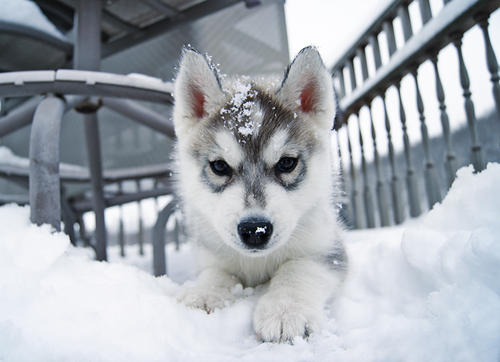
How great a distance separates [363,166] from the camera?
3.84m

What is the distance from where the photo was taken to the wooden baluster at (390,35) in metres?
3.21

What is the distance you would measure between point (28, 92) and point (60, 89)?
0.15 metres

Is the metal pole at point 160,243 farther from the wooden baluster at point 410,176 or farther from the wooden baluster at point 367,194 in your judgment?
the wooden baluster at point 367,194

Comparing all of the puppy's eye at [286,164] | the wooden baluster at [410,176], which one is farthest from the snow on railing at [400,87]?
the puppy's eye at [286,164]

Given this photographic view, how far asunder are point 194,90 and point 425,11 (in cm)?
246

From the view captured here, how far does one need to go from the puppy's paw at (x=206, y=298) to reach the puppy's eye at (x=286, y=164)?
0.65m

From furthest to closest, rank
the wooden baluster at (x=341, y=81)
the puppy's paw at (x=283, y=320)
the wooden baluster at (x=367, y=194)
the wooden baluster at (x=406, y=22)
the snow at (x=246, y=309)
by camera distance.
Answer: the wooden baluster at (x=341, y=81) < the wooden baluster at (x=367, y=194) < the wooden baluster at (x=406, y=22) < the puppy's paw at (x=283, y=320) < the snow at (x=246, y=309)

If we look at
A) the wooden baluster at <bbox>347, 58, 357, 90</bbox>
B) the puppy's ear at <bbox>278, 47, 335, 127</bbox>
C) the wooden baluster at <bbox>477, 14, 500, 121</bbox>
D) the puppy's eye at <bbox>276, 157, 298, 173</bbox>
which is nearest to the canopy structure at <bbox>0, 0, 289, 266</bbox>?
the puppy's ear at <bbox>278, 47, 335, 127</bbox>

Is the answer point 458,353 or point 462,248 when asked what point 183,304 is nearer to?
point 458,353

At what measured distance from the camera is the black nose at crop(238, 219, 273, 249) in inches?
47.3

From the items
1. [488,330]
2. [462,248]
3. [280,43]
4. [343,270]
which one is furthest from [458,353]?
[280,43]

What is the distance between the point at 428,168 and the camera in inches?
114

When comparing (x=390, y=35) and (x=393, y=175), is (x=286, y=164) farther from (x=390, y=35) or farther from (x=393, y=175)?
(x=390, y=35)

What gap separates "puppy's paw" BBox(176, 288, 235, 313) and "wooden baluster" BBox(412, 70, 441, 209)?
2.29 meters
